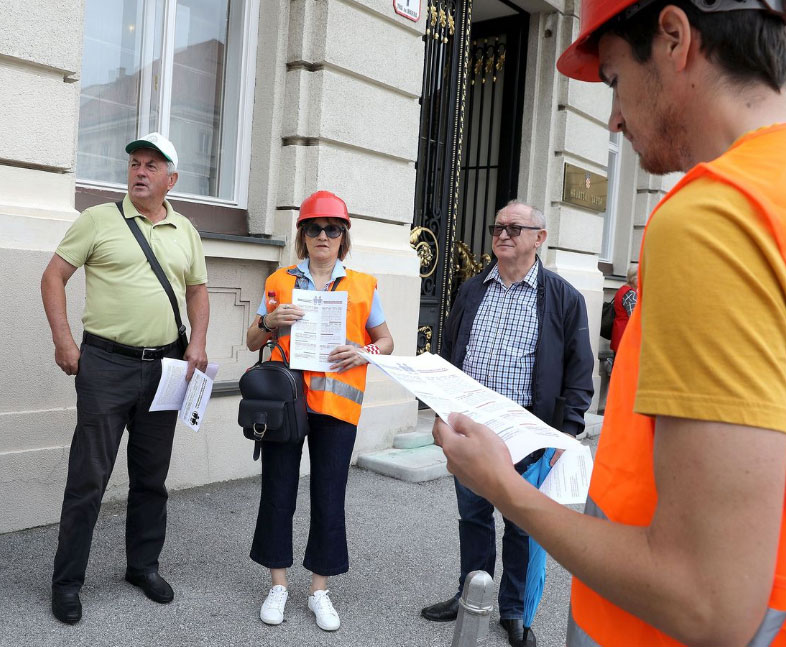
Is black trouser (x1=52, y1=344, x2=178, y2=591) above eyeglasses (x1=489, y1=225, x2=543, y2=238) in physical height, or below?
below

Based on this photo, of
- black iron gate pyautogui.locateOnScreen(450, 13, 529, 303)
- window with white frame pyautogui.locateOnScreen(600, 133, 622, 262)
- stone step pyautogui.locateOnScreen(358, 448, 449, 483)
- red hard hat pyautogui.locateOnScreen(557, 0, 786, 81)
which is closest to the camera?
red hard hat pyautogui.locateOnScreen(557, 0, 786, 81)

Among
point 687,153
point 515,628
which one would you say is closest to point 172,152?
point 515,628

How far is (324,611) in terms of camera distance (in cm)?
341

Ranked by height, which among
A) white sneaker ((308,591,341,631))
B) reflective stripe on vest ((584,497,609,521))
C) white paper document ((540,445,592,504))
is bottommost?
white sneaker ((308,591,341,631))

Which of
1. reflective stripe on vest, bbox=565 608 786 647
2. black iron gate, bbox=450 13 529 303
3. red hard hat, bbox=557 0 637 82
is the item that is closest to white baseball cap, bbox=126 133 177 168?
red hard hat, bbox=557 0 637 82

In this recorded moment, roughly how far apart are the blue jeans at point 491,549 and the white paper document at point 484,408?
2.04 m

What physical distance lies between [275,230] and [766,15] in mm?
4889

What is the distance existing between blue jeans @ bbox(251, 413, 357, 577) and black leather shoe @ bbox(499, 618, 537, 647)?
2.69 feet

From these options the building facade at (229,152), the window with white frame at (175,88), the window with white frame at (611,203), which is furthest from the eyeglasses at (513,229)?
the window with white frame at (611,203)

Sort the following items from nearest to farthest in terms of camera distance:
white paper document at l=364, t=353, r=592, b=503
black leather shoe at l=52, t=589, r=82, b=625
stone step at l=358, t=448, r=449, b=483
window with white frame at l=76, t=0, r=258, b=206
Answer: white paper document at l=364, t=353, r=592, b=503, black leather shoe at l=52, t=589, r=82, b=625, window with white frame at l=76, t=0, r=258, b=206, stone step at l=358, t=448, r=449, b=483

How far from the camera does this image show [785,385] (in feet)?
2.38

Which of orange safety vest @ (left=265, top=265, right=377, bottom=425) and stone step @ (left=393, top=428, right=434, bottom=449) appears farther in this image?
stone step @ (left=393, top=428, right=434, bottom=449)

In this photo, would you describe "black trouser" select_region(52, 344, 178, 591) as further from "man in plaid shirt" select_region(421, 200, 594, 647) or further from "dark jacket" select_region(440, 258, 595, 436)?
"dark jacket" select_region(440, 258, 595, 436)

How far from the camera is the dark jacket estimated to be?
3514mm
